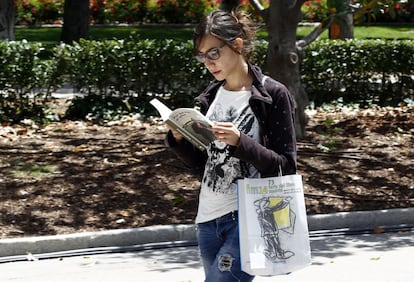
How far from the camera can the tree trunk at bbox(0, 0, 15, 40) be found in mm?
17859

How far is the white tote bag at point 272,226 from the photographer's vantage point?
165 inches

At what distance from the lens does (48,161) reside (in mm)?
10234

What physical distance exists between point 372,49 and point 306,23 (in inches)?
560

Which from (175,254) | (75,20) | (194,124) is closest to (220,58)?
(194,124)

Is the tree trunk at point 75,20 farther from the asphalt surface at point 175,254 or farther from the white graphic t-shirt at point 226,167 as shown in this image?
the white graphic t-shirt at point 226,167

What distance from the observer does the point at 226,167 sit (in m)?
4.42

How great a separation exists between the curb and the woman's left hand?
401 cm

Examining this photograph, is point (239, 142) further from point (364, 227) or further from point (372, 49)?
point (372, 49)

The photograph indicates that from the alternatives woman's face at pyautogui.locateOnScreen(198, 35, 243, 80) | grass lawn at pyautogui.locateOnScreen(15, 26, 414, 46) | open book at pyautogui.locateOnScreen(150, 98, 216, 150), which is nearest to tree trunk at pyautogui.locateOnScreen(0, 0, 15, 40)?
grass lawn at pyautogui.locateOnScreen(15, 26, 414, 46)

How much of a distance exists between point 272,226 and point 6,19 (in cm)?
1469

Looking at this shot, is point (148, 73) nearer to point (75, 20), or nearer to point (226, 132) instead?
point (75, 20)

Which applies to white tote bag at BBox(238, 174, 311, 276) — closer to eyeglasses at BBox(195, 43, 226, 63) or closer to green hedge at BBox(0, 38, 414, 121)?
eyeglasses at BBox(195, 43, 226, 63)

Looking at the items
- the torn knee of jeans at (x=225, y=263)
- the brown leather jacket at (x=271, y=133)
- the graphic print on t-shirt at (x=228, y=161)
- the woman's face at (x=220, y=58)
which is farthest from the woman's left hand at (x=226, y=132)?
the torn knee of jeans at (x=225, y=263)

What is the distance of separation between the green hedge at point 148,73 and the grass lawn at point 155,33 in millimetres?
9743
